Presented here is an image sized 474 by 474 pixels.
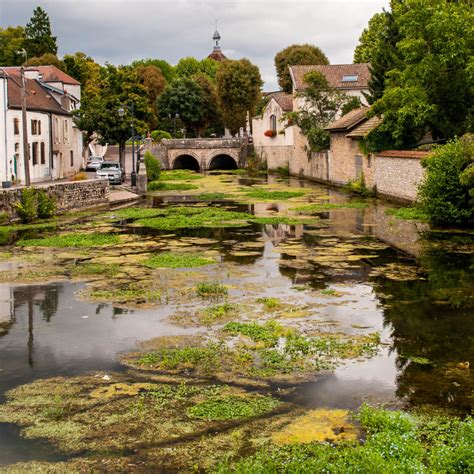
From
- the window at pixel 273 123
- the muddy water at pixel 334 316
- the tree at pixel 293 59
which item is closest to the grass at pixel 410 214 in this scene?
the muddy water at pixel 334 316

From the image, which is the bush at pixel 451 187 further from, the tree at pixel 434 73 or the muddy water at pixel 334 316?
the tree at pixel 434 73

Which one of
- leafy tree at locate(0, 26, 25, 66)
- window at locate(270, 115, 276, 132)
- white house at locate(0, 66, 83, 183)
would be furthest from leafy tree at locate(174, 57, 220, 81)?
white house at locate(0, 66, 83, 183)

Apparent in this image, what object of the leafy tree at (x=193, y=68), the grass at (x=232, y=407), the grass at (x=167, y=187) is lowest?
the grass at (x=232, y=407)

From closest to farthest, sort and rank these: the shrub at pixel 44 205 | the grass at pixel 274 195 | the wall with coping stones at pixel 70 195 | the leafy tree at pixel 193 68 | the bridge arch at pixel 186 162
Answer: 1. the wall with coping stones at pixel 70 195
2. the shrub at pixel 44 205
3. the grass at pixel 274 195
4. the bridge arch at pixel 186 162
5. the leafy tree at pixel 193 68

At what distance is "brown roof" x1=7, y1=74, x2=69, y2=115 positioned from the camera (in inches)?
1684

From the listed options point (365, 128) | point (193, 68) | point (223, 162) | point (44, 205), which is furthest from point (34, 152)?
point (193, 68)

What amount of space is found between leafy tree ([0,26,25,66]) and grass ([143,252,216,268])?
6663 cm

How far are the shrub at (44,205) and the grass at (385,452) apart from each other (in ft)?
77.9

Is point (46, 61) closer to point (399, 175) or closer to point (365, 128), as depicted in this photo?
point (365, 128)

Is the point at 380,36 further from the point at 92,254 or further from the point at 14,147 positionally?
the point at 92,254

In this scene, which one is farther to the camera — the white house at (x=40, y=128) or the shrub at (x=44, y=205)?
the white house at (x=40, y=128)

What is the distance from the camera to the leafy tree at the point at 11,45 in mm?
82688

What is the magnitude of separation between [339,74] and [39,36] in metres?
43.8

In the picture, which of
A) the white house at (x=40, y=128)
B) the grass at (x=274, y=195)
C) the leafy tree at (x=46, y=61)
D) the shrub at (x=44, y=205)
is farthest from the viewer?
the leafy tree at (x=46, y=61)
